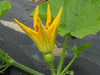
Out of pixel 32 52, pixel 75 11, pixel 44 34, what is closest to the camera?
pixel 44 34

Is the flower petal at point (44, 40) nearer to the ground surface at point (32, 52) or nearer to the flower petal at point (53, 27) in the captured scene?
the flower petal at point (53, 27)

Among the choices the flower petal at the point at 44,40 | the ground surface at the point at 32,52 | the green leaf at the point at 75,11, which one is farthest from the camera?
the ground surface at the point at 32,52

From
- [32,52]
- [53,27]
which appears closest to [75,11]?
[53,27]

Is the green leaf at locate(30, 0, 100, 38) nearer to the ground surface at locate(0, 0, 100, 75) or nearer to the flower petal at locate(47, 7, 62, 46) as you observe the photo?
the flower petal at locate(47, 7, 62, 46)

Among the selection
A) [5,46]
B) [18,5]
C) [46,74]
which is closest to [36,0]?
[18,5]

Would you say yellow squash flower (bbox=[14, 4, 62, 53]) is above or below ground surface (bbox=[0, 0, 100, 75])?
above

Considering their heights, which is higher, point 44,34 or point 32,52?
point 44,34

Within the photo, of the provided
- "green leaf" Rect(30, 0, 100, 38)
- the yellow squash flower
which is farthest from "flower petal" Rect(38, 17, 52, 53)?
"green leaf" Rect(30, 0, 100, 38)

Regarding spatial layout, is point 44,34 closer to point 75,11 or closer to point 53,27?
point 53,27

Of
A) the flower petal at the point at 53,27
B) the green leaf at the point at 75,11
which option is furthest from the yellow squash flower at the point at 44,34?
the green leaf at the point at 75,11

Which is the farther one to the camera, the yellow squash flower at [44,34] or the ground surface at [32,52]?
the ground surface at [32,52]

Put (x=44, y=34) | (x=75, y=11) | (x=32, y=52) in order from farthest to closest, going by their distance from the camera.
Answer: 1. (x=32, y=52)
2. (x=75, y=11)
3. (x=44, y=34)

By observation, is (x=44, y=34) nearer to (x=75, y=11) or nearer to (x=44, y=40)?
(x=44, y=40)

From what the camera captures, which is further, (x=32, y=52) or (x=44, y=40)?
(x=32, y=52)
